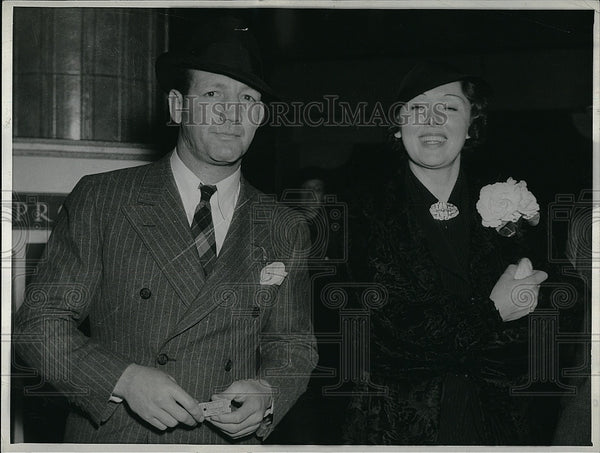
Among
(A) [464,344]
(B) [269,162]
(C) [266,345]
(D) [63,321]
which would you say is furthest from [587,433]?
(D) [63,321]

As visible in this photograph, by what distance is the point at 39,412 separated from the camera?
1.95 m

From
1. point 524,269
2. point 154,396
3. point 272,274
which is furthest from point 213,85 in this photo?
point 524,269

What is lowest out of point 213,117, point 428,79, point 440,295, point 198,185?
point 440,295

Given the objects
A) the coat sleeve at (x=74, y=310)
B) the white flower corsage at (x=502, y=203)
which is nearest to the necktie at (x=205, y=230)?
the coat sleeve at (x=74, y=310)

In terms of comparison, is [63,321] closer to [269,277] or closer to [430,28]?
[269,277]

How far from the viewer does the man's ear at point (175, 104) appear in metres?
1.93

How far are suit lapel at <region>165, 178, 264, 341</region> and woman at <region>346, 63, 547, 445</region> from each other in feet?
0.92

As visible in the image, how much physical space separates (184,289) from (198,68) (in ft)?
1.77

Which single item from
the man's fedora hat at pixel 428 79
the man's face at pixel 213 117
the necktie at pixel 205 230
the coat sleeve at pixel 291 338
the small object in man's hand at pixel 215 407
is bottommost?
the small object in man's hand at pixel 215 407

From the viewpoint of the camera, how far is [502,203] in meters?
1.96

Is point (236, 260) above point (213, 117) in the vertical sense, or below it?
below

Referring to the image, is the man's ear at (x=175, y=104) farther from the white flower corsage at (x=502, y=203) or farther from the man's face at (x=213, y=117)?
the white flower corsage at (x=502, y=203)

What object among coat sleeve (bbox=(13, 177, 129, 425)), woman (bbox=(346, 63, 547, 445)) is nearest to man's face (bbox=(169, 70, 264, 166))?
coat sleeve (bbox=(13, 177, 129, 425))

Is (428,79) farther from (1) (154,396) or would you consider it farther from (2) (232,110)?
(1) (154,396)
